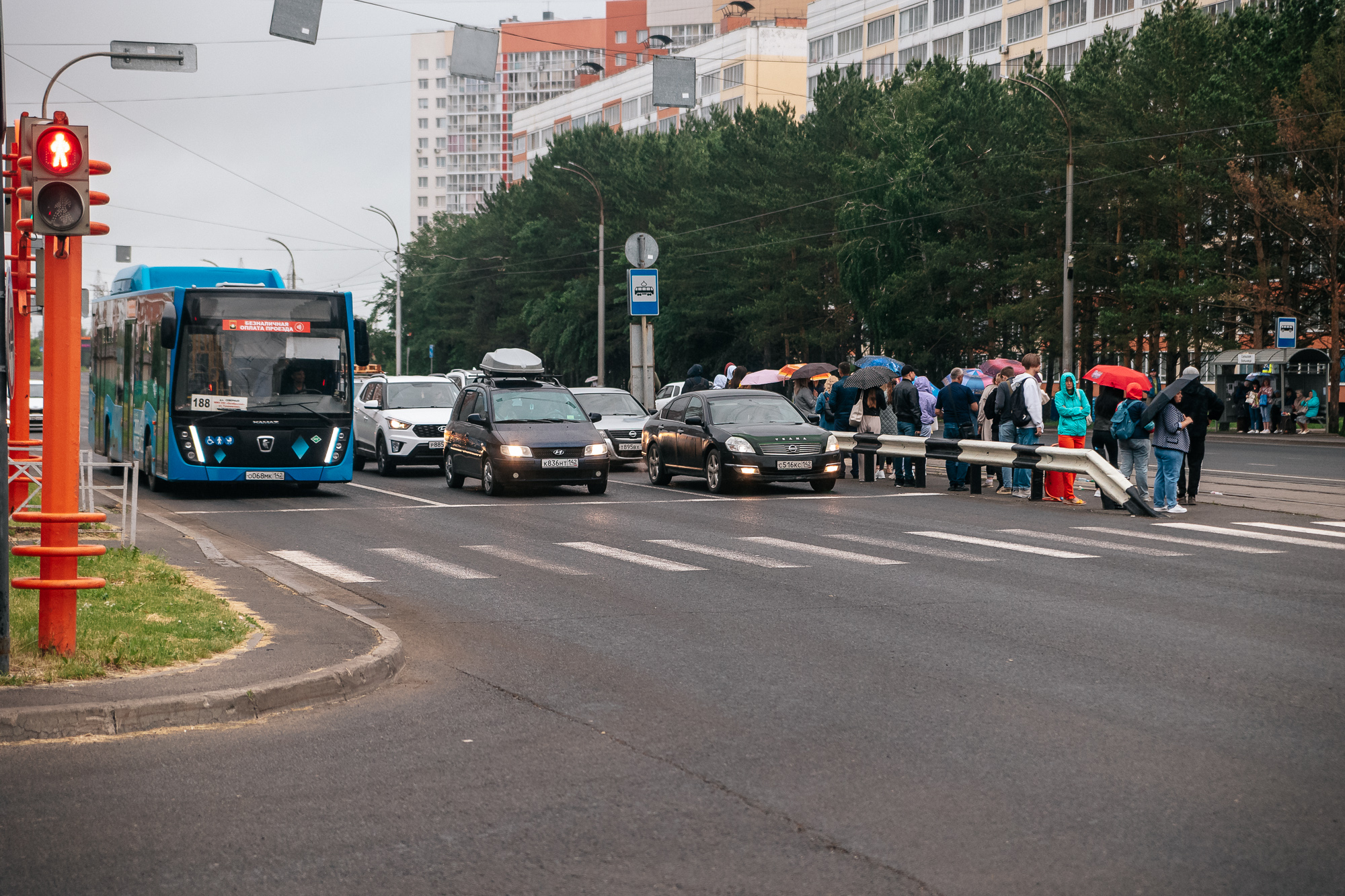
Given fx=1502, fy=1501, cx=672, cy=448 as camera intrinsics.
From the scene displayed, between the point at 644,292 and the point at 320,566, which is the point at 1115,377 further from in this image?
the point at 644,292

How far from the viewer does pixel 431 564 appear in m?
13.4

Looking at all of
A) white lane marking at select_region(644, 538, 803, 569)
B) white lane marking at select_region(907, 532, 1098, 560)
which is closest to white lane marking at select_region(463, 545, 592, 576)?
white lane marking at select_region(644, 538, 803, 569)

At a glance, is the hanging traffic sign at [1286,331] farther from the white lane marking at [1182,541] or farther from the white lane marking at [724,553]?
the white lane marking at [724,553]

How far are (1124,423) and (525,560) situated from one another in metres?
7.98

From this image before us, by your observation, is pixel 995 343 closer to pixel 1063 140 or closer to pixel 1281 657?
pixel 1063 140

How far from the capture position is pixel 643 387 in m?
34.7

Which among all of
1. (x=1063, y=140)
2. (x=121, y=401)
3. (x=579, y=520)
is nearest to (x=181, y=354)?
(x=121, y=401)

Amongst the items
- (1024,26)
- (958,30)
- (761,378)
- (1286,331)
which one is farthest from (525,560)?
(958,30)

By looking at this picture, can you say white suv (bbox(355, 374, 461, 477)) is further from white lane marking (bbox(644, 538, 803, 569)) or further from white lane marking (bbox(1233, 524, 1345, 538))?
white lane marking (bbox(1233, 524, 1345, 538))

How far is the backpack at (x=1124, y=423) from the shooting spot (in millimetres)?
17750

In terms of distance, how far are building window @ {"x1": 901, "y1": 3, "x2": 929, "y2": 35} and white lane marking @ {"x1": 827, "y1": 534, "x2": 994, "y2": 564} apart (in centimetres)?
7464

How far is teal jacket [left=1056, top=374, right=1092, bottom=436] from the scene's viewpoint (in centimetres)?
1934

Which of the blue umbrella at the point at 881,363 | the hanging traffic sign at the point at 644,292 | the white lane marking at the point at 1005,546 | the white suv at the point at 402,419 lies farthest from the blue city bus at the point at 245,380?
the hanging traffic sign at the point at 644,292

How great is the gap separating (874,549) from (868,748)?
8042 millimetres
